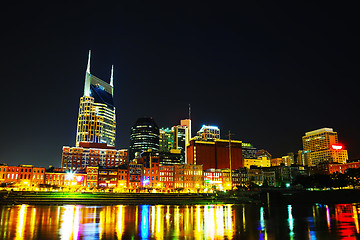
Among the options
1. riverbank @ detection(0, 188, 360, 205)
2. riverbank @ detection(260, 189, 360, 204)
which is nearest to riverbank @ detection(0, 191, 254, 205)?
riverbank @ detection(0, 188, 360, 205)

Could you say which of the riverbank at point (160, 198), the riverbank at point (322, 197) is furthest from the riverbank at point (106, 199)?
the riverbank at point (322, 197)

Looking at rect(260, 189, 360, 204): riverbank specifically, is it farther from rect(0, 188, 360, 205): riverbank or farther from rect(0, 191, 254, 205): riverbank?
rect(0, 191, 254, 205): riverbank

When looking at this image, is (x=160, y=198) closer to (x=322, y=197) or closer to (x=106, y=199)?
(x=106, y=199)

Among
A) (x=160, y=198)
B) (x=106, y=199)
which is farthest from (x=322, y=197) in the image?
(x=106, y=199)

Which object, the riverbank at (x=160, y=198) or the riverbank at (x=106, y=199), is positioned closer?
the riverbank at (x=106, y=199)

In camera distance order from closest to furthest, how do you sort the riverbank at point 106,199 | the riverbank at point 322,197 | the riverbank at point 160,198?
the riverbank at point 106,199 → the riverbank at point 160,198 → the riverbank at point 322,197

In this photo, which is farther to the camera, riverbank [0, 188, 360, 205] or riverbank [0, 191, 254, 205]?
riverbank [0, 188, 360, 205]

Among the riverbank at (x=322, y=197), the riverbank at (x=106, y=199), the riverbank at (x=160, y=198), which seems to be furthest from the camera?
the riverbank at (x=322, y=197)

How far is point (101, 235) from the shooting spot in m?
28.8

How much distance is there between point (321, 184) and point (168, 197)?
91.1 m

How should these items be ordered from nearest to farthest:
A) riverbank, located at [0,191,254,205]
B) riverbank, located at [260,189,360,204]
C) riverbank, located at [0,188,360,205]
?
riverbank, located at [0,191,254,205]
riverbank, located at [0,188,360,205]
riverbank, located at [260,189,360,204]

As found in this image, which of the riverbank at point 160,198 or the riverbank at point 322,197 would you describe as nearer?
the riverbank at point 160,198

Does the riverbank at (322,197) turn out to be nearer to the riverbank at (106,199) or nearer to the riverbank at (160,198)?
the riverbank at (160,198)

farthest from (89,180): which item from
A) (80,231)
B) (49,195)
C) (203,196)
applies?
(80,231)
